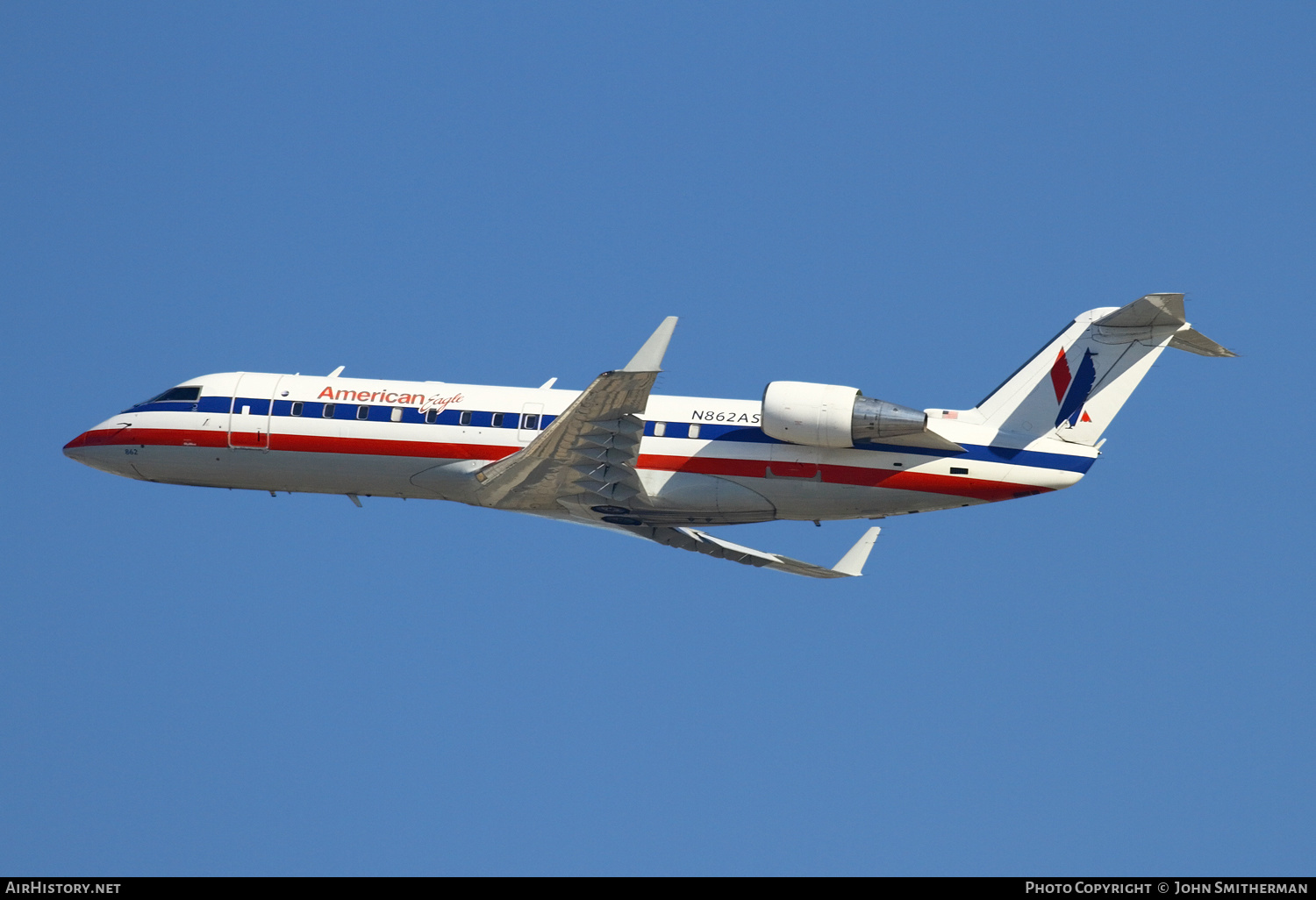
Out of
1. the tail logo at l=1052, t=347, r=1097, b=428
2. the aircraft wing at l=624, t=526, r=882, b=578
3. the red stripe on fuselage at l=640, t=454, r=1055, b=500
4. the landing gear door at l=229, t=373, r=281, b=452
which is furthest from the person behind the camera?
the aircraft wing at l=624, t=526, r=882, b=578

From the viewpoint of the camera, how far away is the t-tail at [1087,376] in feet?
96.9

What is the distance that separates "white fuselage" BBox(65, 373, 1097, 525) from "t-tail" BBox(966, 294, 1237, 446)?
16.0 inches

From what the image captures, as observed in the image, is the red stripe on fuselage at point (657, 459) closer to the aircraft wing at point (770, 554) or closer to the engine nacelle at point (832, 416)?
the engine nacelle at point (832, 416)

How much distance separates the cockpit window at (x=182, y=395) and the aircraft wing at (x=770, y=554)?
11.2 m

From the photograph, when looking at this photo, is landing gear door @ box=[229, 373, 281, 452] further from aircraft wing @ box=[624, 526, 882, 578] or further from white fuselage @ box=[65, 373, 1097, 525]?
aircraft wing @ box=[624, 526, 882, 578]

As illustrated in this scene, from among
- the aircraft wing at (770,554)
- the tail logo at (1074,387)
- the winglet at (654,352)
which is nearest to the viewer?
the winglet at (654,352)

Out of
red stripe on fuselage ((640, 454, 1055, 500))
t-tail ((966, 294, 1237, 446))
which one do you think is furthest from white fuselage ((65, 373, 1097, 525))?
t-tail ((966, 294, 1237, 446))

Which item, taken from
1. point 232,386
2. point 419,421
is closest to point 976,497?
point 419,421

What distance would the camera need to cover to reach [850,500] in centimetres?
3006

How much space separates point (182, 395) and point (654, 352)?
41.2 feet

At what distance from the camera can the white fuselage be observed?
2973cm

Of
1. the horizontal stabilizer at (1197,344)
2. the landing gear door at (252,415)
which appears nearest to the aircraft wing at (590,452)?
the landing gear door at (252,415)

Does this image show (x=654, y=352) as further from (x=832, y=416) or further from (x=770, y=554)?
(x=770, y=554)

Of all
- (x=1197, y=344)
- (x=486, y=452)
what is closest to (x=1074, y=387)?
(x=1197, y=344)
